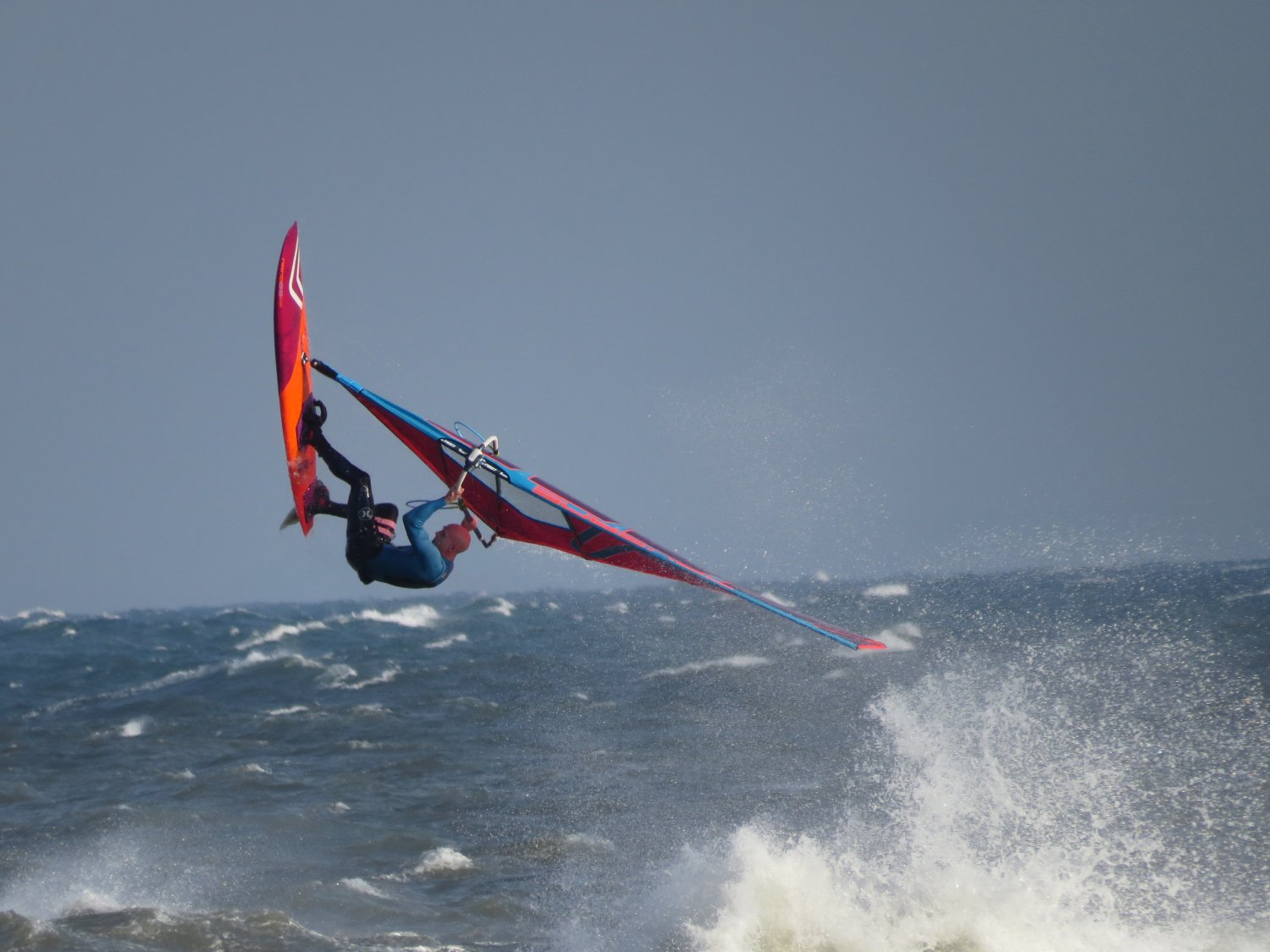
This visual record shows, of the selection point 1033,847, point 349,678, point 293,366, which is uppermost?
point 293,366

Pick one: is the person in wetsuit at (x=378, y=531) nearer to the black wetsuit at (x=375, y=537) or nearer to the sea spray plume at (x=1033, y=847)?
the black wetsuit at (x=375, y=537)

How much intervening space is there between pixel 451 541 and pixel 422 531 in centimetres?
36

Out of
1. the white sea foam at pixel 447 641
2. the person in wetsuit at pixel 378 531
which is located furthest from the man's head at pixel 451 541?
the white sea foam at pixel 447 641

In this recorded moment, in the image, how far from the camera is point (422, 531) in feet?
22.8

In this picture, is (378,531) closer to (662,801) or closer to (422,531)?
(422,531)

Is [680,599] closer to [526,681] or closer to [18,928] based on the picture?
[526,681]

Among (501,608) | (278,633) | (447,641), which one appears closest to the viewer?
(447,641)

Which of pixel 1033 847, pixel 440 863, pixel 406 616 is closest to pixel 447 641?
pixel 406 616

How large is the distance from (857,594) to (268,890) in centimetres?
5142

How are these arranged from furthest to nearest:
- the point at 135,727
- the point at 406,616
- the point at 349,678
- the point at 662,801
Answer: the point at 406,616 → the point at 349,678 → the point at 135,727 → the point at 662,801

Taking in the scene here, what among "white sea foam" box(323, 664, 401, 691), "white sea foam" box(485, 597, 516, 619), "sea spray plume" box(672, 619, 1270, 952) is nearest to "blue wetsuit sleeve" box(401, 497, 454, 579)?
"sea spray plume" box(672, 619, 1270, 952)

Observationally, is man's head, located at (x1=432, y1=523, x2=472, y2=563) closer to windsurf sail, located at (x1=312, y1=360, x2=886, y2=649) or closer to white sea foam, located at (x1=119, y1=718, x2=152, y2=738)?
windsurf sail, located at (x1=312, y1=360, x2=886, y2=649)

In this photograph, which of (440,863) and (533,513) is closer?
(533,513)

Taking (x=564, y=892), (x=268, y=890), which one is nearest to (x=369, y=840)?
(x=268, y=890)
